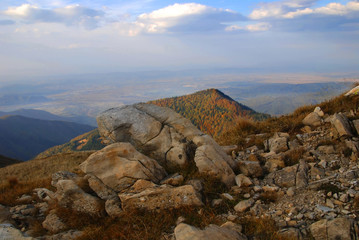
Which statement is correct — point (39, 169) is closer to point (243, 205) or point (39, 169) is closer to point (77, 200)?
point (77, 200)

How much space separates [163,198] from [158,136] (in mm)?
3124

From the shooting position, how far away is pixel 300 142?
33.1 ft

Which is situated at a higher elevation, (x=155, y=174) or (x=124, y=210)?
(x=155, y=174)

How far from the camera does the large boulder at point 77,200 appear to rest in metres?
7.00

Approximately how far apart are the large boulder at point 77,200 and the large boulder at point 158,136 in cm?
257

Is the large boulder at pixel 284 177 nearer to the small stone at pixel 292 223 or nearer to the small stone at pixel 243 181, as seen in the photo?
the small stone at pixel 243 181

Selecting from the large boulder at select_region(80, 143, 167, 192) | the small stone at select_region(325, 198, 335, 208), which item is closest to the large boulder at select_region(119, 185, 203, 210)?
the large boulder at select_region(80, 143, 167, 192)

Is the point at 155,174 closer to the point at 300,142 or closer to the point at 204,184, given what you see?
the point at 204,184

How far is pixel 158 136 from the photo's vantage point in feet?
30.8

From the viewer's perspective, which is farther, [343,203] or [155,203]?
[155,203]

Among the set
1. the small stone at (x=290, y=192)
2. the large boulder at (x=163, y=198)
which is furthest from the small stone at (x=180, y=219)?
the small stone at (x=290, y=192)

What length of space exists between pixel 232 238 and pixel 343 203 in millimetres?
3163

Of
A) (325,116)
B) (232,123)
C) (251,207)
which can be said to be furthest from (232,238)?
(232,123)

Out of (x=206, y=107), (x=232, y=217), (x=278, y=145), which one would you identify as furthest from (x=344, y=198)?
(x=206, y=107)
